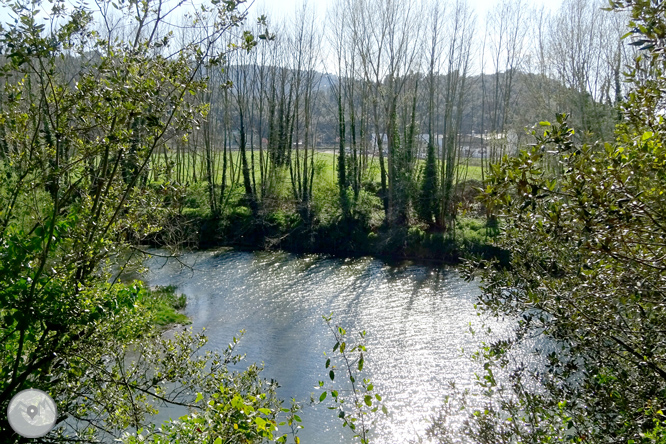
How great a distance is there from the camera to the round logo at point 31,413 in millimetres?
3748

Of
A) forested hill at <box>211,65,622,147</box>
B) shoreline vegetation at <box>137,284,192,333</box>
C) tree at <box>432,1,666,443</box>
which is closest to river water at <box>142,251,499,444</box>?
shoreline vegetation at <box>137,284,192,333</box>

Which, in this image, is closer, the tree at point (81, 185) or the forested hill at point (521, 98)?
the tree at point (81, 185)

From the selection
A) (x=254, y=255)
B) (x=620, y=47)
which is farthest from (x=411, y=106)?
(x=254, y=255)

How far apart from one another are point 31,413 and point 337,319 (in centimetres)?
1278

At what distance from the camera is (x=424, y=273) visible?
73.1 ft

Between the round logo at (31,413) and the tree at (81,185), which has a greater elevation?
the tree at (81,185)

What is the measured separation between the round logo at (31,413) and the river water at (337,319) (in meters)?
3.38

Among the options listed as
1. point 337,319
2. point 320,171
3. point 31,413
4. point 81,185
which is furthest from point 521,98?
point 31,413

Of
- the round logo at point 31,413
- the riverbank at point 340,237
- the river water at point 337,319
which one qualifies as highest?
the round logo at point 31,413

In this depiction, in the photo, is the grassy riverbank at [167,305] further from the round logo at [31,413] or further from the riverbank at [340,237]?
the round logo at [31,413]

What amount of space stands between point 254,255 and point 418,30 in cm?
1452

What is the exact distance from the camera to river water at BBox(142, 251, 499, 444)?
11.3 meters

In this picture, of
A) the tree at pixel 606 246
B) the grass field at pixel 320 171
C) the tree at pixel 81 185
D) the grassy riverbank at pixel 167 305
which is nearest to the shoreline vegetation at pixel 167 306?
the grassy riverbank at pixel 167 305

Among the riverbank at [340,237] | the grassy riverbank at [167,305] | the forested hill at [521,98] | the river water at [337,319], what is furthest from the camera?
the riverbank at [340,237]
